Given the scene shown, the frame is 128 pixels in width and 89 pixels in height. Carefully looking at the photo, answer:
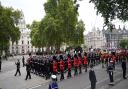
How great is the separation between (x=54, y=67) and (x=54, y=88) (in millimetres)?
14294

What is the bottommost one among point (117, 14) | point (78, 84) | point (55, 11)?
point (78, 84)

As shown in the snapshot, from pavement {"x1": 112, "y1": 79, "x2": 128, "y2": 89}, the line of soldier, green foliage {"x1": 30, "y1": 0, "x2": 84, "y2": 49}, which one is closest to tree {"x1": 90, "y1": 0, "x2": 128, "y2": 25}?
the line of soldier

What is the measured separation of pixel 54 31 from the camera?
282 ft

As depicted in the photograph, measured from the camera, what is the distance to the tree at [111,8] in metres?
32.1

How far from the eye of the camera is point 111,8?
33.0 meters

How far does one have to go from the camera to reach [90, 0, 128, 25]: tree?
32.1 metres

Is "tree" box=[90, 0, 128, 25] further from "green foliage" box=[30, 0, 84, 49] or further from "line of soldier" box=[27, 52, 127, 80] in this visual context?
"green foliage" box=[30, 0, 84, 49]

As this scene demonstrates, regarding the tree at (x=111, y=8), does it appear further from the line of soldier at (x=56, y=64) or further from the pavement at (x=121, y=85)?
the pavement at (x=121, y=85)

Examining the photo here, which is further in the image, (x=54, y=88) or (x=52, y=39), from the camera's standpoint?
(x=52, y=39)

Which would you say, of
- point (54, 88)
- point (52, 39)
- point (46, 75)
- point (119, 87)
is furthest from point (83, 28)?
point (54, 88)

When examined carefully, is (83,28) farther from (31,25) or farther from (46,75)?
(46,75)

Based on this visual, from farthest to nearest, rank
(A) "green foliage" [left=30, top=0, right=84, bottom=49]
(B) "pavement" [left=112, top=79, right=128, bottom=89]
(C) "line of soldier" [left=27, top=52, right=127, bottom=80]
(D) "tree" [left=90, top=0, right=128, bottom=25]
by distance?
(A) "green foliage" [left=30, top=0, right=84, bottom=49]
(D) "tree" [left=90, top=0, right=128, bottom=25]
(C) "line of soldier" [left=27, top=52, right=127, bottom=80]
(B) "pavement" [left=112, top=79, right=128, bottom=89]

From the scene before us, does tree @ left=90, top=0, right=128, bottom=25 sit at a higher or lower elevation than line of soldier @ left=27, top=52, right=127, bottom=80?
higher

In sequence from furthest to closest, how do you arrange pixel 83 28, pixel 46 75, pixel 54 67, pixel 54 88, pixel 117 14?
pixel 83 28, pixel 117 14, pixel 46 75, pixel 54 67, pixel 54 88
